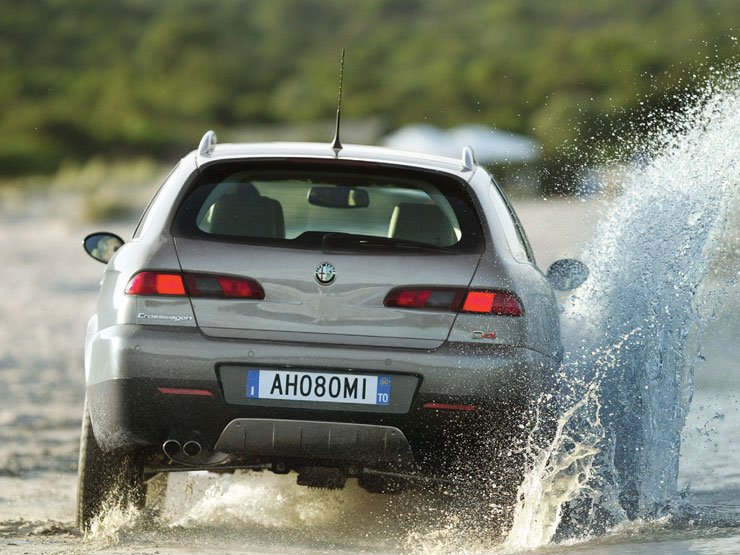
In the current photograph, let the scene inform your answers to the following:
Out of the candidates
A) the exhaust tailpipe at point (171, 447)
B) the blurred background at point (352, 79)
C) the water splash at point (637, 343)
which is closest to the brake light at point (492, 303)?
the water splash at point (637, 343)

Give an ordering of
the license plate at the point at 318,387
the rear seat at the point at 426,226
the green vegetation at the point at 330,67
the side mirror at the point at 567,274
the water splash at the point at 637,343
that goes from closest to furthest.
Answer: the license plate at the point at 318,387, the rear seat at the point at 426,226, the water splash at the point at 637,343, the side mirror at the point at 567,274, the green vegetation at the point at 330,67

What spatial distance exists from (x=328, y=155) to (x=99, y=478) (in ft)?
4.96

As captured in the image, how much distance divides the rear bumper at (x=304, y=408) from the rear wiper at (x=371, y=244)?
36 centimetres

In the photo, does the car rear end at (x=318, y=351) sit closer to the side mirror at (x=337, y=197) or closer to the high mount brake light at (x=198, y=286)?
the high mount brake light at (x=198, y=286)

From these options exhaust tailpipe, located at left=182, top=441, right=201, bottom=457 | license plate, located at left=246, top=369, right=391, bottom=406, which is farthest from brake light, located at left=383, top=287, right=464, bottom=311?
exhaust tailpipe, located at left=182, top=441, right=201, bottom=457

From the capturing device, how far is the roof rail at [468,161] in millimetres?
6266

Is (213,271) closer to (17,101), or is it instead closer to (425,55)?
(17,101)

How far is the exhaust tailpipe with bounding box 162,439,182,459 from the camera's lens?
5.59 m

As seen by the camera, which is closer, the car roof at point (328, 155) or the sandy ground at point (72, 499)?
the car roof at point (328, 155)

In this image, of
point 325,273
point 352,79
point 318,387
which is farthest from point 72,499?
point 352,79

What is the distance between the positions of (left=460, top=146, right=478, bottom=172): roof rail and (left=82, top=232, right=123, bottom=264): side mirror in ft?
5.09

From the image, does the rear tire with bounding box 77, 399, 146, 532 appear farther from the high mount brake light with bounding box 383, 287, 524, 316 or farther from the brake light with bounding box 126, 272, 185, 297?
the high mount brake light with bounding box 383, 287, 524, 316

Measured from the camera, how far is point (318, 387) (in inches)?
217

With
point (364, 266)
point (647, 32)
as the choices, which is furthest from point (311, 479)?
point (647, 32)
